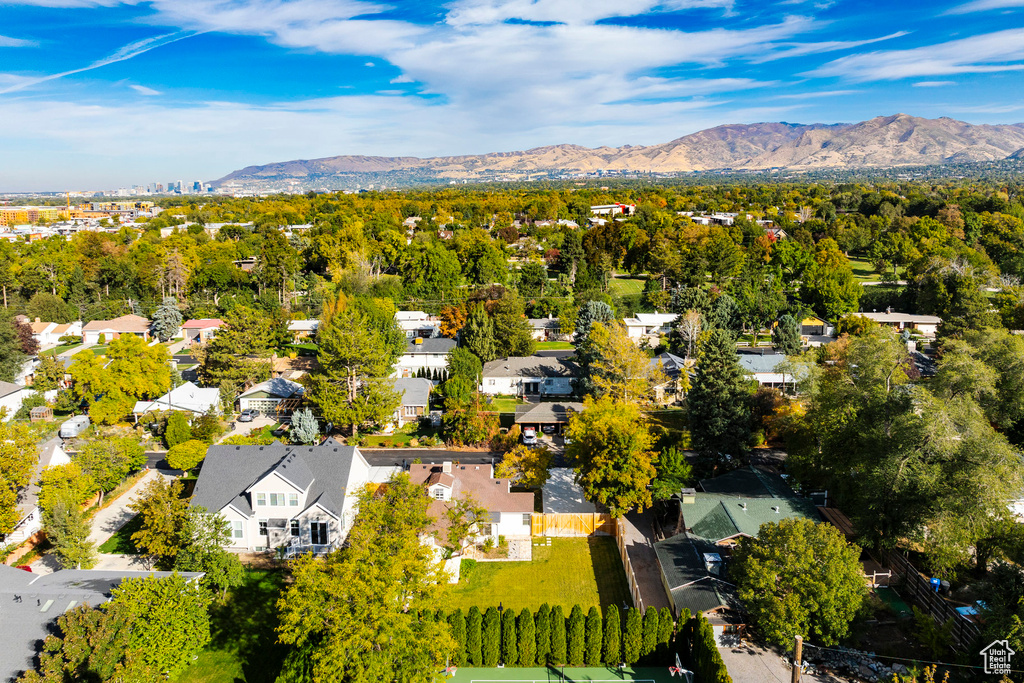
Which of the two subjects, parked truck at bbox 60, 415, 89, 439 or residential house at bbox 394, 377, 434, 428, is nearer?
parked truck at bbox 60, 415, 89, 439

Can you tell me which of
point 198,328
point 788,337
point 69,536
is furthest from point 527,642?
point 198,328

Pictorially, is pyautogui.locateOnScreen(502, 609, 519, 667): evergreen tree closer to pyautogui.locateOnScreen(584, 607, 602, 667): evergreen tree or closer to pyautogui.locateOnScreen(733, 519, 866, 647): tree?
pyautogui.locateOnScreen(584, 607, 602, 667): evergreen tree

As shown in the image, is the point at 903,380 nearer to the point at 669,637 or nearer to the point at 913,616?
the point at 913,616

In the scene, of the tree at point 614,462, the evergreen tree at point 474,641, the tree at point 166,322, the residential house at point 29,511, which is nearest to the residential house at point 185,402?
the residential house at point 29,511

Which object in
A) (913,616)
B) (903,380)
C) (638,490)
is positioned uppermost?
(903,380)

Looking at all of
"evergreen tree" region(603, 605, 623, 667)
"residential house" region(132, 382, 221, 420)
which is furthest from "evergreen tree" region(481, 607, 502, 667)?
"residential house" region(132, 382, 221, 420)

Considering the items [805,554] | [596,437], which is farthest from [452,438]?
[805,554]

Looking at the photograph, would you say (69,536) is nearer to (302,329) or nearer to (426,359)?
(426,359)
